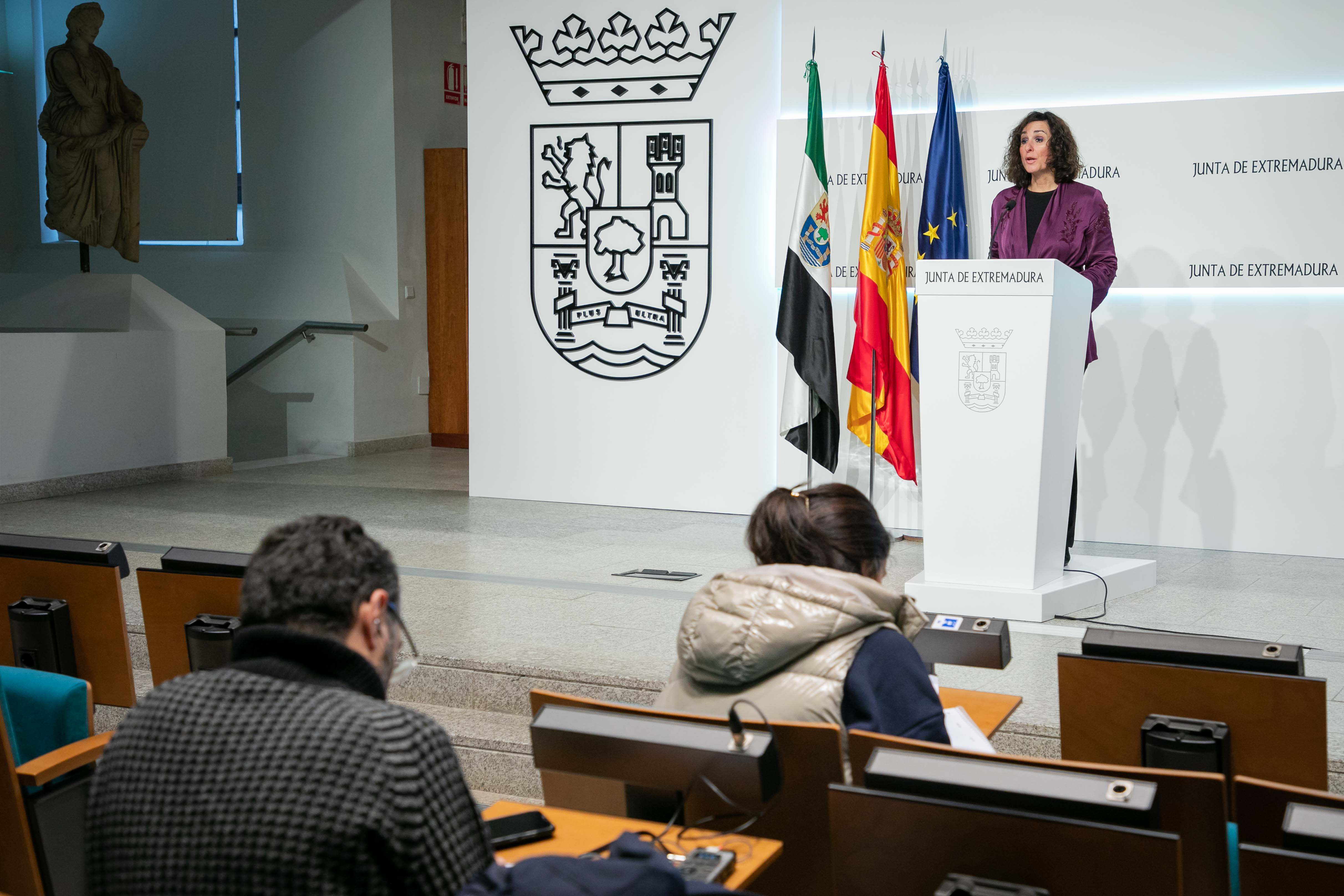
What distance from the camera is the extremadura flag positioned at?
20.3ft

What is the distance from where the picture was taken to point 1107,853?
1.38 meters

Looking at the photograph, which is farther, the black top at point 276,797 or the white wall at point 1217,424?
the white wall at point 1217,424

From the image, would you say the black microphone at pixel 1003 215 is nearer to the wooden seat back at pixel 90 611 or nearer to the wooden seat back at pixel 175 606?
the wooden seat back at pixel 175 606

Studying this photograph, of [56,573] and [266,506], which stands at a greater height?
[56,573]

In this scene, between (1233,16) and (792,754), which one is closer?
(792,754)

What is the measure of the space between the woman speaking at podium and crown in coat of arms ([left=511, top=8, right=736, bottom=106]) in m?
2.25

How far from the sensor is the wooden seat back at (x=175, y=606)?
2.92 m

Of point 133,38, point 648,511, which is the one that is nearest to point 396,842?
point 648,511

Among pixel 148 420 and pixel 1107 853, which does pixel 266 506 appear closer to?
pixel 148 420

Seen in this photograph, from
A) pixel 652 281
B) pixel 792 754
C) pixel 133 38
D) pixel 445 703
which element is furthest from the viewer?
pixel 133 38

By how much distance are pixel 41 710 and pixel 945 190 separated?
4.68 m

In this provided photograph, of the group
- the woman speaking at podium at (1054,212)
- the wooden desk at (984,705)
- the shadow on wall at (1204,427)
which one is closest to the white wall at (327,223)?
the woman speaking at podium at (1054,212)

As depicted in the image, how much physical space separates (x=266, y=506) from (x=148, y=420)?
1.74 metres

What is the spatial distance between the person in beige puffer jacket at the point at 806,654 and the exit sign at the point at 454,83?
9700 mm
